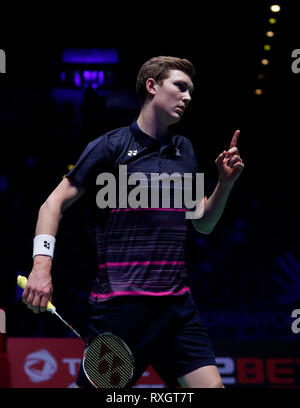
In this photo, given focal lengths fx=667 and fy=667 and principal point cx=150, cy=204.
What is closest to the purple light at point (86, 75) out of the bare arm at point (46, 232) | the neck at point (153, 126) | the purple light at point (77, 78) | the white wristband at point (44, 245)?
the purple light at point (77, 78)

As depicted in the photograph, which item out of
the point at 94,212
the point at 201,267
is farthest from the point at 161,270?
the point at 201,267

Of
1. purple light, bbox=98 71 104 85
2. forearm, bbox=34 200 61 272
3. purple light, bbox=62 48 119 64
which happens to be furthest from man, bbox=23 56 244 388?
purple light, bbox=98 71 104 85

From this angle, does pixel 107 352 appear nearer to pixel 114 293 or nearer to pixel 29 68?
pixel 114 293

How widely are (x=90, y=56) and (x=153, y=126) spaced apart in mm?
3749

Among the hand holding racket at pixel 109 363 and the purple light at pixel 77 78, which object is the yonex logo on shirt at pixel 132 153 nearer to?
the hand holding racket at pixel 109 363

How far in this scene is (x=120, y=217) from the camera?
2.31 meters

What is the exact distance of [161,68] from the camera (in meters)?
2.55

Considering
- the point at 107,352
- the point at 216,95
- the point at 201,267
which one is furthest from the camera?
the point at 216,95

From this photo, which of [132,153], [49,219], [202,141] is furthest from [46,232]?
Answer: [202,141]

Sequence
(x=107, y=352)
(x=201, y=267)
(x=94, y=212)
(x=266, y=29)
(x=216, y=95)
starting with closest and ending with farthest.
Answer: (x=107, y=352)
(x=94, y=212)
(x=201, y=267)
(x=266, y=29)
(x=216, y=95)

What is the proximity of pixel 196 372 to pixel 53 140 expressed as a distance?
424 cm

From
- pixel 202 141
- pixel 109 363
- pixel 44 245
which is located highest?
pixel 44 245

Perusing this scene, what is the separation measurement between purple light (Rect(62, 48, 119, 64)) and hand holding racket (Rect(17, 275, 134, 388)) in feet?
13.8

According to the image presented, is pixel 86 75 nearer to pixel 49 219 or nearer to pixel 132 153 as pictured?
pixel 132 153
